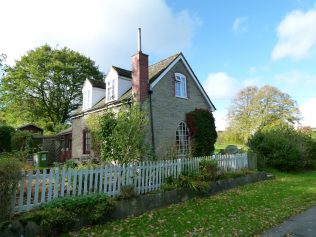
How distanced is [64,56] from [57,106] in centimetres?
799

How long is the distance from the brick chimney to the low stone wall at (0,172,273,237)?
7.19m

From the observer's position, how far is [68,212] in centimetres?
672

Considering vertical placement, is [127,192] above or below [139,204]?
above

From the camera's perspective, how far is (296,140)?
806 inches

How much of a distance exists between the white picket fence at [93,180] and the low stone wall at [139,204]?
0.69 meters

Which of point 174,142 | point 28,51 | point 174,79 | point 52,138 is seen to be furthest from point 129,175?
point 28,51

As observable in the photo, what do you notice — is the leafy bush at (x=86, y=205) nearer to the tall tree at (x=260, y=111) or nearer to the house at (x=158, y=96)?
the house at (x=158, y=96)

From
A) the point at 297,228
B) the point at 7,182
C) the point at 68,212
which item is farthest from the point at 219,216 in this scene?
the point at 7,182

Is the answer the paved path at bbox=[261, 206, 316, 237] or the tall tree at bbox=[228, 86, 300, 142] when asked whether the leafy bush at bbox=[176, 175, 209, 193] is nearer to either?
the paved path at bbox=[261, 206, 316, 237]

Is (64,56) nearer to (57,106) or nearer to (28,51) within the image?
(28,51)

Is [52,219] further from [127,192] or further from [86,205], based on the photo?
[127,192]

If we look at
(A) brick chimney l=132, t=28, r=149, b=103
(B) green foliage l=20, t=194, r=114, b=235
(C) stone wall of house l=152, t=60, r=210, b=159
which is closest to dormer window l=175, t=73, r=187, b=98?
(C) stone wall of house l=152, t=60, r=210, b=159

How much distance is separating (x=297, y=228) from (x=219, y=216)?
6.90 ft

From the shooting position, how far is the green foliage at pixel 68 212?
629 cm
